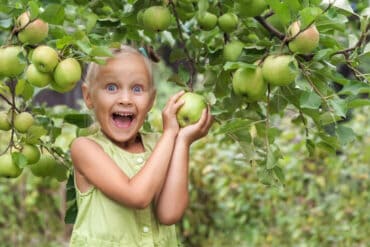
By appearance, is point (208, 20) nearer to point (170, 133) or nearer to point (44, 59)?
point (170, 133)

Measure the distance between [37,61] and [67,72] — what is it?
62mm

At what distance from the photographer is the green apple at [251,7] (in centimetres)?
146

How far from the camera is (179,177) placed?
1.50 meters

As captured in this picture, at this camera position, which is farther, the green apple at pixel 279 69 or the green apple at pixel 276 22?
the green apple at pixel 276 22

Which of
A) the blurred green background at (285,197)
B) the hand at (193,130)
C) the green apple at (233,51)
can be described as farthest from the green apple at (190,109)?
the blurred green background at (285,197)

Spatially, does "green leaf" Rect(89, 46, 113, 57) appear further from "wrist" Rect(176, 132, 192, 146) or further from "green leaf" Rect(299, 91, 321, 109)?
"green leaf" Rect(299, 91, 321, 109)

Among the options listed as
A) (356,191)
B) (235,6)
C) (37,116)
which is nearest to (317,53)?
(235,6)

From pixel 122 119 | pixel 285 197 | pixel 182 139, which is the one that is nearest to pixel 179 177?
pixel 182 139

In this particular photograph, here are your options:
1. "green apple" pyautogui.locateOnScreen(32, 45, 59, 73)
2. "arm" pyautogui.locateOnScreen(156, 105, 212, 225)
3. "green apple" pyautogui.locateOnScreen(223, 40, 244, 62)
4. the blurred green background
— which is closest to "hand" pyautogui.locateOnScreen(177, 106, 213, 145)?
"arm" pyautogui.locateOnScreen(156, 105, 212, 225)

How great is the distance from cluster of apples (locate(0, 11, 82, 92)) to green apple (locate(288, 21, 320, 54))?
0.43 meters

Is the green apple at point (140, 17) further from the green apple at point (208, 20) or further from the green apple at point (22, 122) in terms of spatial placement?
the green apple at point (22, 122)

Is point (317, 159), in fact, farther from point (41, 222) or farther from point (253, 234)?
point (41, 222)

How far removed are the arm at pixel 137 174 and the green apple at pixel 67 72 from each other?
0.23 metres

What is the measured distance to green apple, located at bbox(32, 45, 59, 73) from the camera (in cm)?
132
